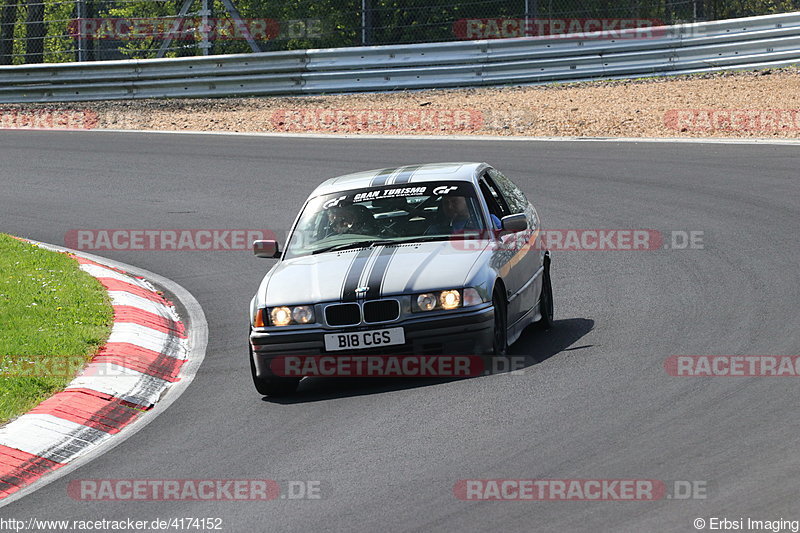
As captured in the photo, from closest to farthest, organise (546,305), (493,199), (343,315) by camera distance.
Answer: (343,315)
(493,199)
(546,305)

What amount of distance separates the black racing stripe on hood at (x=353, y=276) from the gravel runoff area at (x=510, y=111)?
38.3 ft

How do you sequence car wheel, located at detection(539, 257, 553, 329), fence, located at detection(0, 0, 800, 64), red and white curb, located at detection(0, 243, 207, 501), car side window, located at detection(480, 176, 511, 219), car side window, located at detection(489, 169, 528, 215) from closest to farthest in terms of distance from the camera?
red and white curb, located at detection(0, 243, 207, 501), car side window, located at detection(480, 176, 511, 219), car wheel, located at detection(539, 257, 553, 329), car side window, located at detection(489, 169, 528, 215), fence, located at detection(0, 0, 800, 64)

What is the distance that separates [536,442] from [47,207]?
1165 cm

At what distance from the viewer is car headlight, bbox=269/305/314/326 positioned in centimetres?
823

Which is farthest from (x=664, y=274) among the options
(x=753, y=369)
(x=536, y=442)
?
(x=536, y=442)

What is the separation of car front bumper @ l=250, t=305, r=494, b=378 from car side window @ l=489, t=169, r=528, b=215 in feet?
6.73

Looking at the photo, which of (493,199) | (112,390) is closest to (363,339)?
(112,390)

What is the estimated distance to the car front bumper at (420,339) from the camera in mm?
8070

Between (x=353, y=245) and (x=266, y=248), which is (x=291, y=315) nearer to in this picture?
(x=353, y=245)

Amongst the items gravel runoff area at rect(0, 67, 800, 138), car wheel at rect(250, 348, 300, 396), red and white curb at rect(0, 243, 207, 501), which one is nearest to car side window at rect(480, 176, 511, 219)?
car wheel at rect(250, 348, 300, 396)

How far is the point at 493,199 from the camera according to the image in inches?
383

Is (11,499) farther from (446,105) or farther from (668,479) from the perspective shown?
(446,105)

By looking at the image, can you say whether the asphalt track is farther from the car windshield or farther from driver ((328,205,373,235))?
driver ((328,205,373,235))

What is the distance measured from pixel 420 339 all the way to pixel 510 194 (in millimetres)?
2592
